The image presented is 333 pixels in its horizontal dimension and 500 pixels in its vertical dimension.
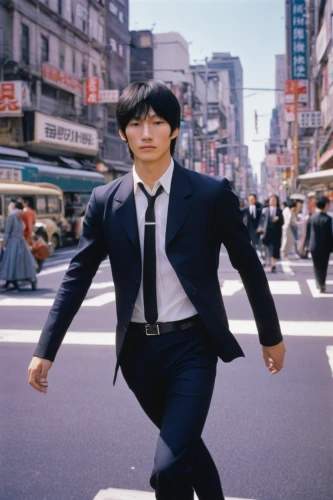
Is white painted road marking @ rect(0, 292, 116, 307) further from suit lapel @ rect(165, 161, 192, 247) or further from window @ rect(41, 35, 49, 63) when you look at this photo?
window @ rect(41, 35, 49, 63)

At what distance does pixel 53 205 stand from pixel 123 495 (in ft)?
74.0

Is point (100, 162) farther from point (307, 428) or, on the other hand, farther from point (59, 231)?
point (307, 428)

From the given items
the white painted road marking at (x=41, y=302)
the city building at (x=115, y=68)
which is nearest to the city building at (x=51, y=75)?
the city building at (x=115, y=68)

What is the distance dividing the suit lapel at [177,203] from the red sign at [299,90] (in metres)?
41.4

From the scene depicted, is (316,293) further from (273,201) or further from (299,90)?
(299,90)

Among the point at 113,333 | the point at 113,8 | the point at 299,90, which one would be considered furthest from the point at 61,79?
the point at 113,333

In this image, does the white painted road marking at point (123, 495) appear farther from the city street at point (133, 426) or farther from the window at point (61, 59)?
the window at point (61, 59)

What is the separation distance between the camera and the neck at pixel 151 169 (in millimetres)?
2771

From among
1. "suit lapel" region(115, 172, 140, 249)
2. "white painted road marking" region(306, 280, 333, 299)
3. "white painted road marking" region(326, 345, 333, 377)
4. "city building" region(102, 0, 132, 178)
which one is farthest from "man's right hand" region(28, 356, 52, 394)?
"city building" region(102, 0, 132, 178)

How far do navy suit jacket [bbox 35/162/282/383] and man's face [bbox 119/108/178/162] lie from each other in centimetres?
14

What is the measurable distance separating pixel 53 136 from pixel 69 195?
21.9ft

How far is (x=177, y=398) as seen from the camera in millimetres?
2512

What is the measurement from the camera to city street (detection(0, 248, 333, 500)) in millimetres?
3586

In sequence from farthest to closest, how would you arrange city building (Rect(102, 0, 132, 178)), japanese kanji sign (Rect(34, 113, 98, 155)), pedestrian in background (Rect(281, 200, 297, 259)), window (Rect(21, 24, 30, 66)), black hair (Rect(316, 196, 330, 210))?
city building (Rect(102, 0, 132, 178)), window (Rect(21, 24, 30, 66)), japanese kanji sign (Rect(34, 113, 98, 155)), pedestrian in background (Rect(281, 200, 297, 259)), black hair (Rect(316, 196, 330, 210))
